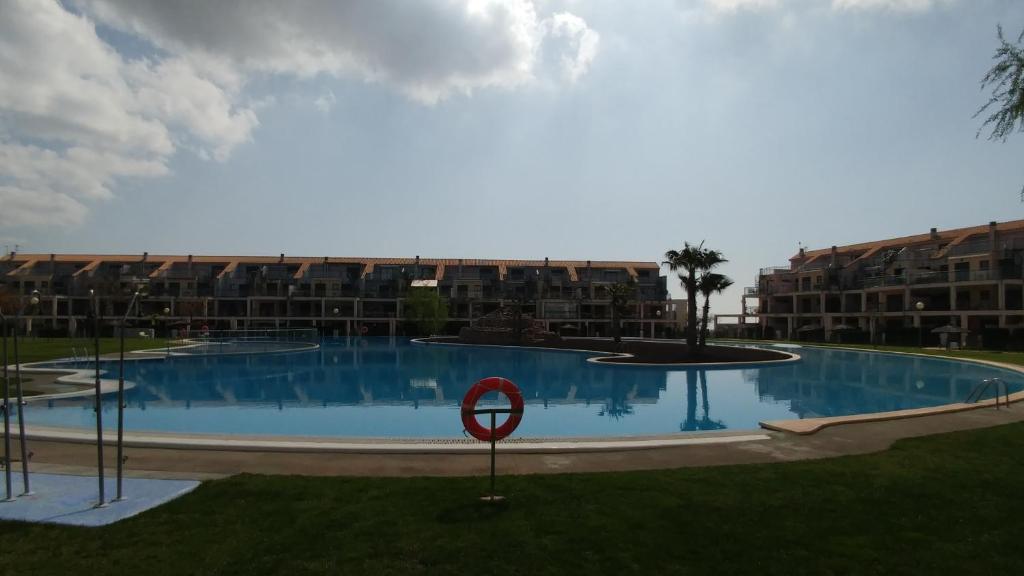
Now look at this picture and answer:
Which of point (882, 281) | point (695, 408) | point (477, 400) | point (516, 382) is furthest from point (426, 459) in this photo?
point (882, 281)

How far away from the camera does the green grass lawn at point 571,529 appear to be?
196 inches

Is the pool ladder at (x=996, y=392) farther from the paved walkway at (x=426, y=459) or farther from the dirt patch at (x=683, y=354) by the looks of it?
the dirt patch at (x=683, y=354)

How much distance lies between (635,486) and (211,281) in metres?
69.4

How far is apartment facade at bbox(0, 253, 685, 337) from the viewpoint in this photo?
212 ft

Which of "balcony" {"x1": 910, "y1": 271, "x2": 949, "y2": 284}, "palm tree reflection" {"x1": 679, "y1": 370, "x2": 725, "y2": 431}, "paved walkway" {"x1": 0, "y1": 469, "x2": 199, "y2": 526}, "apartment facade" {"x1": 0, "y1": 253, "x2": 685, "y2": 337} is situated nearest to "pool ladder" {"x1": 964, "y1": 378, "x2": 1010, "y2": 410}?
"palm tree reflection" {"x1": 679, "y1": 370, "x2": 725, "y2": 431}

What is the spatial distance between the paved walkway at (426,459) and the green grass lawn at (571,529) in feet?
2.23

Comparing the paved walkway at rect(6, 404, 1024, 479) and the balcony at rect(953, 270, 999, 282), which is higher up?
the balcony at rect(953, 270, 999, 282)

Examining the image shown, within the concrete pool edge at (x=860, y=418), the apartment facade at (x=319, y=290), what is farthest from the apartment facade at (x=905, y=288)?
the concrete pool edge at (x=860, y=418)

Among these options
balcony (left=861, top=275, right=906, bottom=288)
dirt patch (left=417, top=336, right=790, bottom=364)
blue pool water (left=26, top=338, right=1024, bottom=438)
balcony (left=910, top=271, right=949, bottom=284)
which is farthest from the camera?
balcony (left=861, top=275, right=906, bottom=288)

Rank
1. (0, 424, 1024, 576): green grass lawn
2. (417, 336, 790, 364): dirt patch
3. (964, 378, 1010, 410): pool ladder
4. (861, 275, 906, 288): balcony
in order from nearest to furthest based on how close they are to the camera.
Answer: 1. (0, 424, 1024, 576): green grass lawn
2. (964, 378, 1010, 410): pool ladder
3. (417, 336, 790, 364): dirt patch
4. (861, 275, 906, 288): balcony

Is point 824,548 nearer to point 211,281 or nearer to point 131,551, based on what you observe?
point 131,551

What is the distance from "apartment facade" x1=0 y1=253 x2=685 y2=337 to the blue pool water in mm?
32370

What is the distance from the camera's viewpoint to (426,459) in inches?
337

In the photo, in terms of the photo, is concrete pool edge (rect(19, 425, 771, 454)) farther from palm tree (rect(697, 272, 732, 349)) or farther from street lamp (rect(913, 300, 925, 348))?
street lamp (rect(913, 300, 925, 348))
